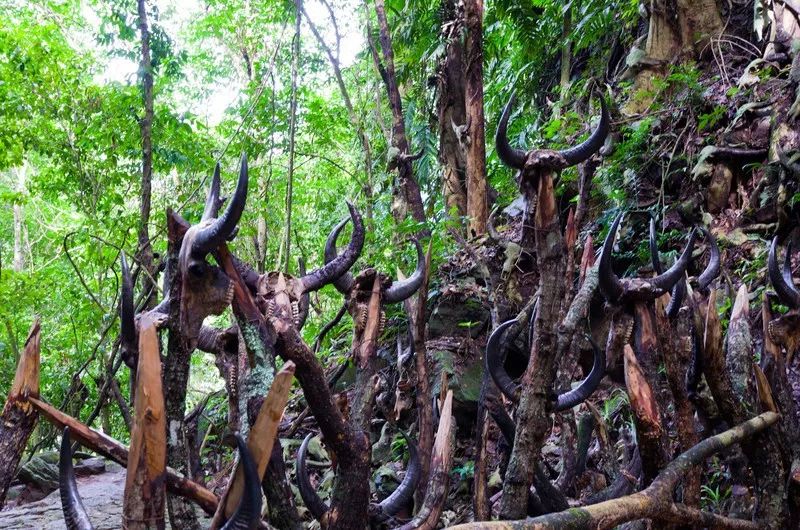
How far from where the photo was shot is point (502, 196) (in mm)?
10672

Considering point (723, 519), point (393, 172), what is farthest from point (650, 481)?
point (393, 172)

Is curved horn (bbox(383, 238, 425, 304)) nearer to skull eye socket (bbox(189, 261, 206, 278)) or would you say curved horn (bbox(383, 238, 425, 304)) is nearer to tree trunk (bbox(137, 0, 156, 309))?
skull eye socket (bbox(189, 261, 206, 278))

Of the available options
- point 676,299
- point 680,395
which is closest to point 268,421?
point 680,395

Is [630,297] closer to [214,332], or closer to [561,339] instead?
[561,339]

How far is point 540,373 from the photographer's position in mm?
3604

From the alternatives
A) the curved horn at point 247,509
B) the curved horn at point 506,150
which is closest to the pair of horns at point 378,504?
the curved horn at point 247,509

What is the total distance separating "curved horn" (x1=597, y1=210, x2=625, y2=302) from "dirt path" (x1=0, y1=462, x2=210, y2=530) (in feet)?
13.9

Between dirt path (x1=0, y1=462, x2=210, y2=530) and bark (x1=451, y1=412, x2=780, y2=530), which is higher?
dirt path (x1=0, y1=462, x2=210, y2=530)

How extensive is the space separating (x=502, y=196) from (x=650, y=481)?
7.22m

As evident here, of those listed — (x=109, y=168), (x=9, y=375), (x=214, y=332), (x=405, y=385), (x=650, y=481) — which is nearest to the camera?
(x=650, y=481)

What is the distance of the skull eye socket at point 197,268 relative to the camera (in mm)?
3092

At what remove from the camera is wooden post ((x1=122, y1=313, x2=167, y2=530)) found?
244cm

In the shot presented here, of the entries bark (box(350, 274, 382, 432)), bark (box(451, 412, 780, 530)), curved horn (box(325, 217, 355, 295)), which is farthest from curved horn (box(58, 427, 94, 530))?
curved horn (box(325, 217, 355, 295))

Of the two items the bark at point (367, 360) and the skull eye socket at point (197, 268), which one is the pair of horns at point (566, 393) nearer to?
the bark at point (367, 360)
